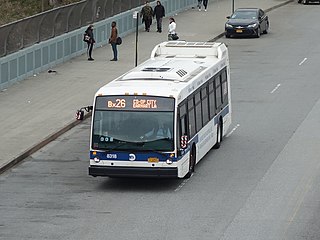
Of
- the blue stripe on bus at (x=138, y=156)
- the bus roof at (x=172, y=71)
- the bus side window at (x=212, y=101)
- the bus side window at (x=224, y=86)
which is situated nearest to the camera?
the blue stripe on bus at (x=138, y=156)

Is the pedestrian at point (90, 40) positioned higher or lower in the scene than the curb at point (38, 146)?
lower

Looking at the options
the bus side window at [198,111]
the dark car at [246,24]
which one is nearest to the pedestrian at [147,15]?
the dark car at [246,24]

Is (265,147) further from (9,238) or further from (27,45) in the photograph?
(27,45)

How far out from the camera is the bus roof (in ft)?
80.9

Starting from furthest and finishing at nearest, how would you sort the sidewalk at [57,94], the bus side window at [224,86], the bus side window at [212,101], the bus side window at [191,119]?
the bus side window at [224,86]
the sidewalk at [57,94]
the bus side window at [212,101]
the bus side window at [191,119]

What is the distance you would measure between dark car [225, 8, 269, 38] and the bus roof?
76.9 ft

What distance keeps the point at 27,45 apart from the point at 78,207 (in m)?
18.7

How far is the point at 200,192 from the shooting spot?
78.8 feet

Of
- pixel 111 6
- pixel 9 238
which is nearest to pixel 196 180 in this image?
pixel 9 238

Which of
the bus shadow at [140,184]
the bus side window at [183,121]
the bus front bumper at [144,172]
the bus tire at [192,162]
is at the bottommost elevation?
the bus shadow at [140,184]

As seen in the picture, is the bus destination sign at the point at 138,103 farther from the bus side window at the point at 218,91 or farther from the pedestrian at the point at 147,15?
the pedestrian at the point at 147,15

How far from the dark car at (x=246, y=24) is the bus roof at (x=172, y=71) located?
23427 mm

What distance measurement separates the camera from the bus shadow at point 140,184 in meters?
24.5

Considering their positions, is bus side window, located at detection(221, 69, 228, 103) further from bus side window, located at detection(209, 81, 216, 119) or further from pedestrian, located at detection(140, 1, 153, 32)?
pedestrian, located at detection(140, 1, 153, 32)
